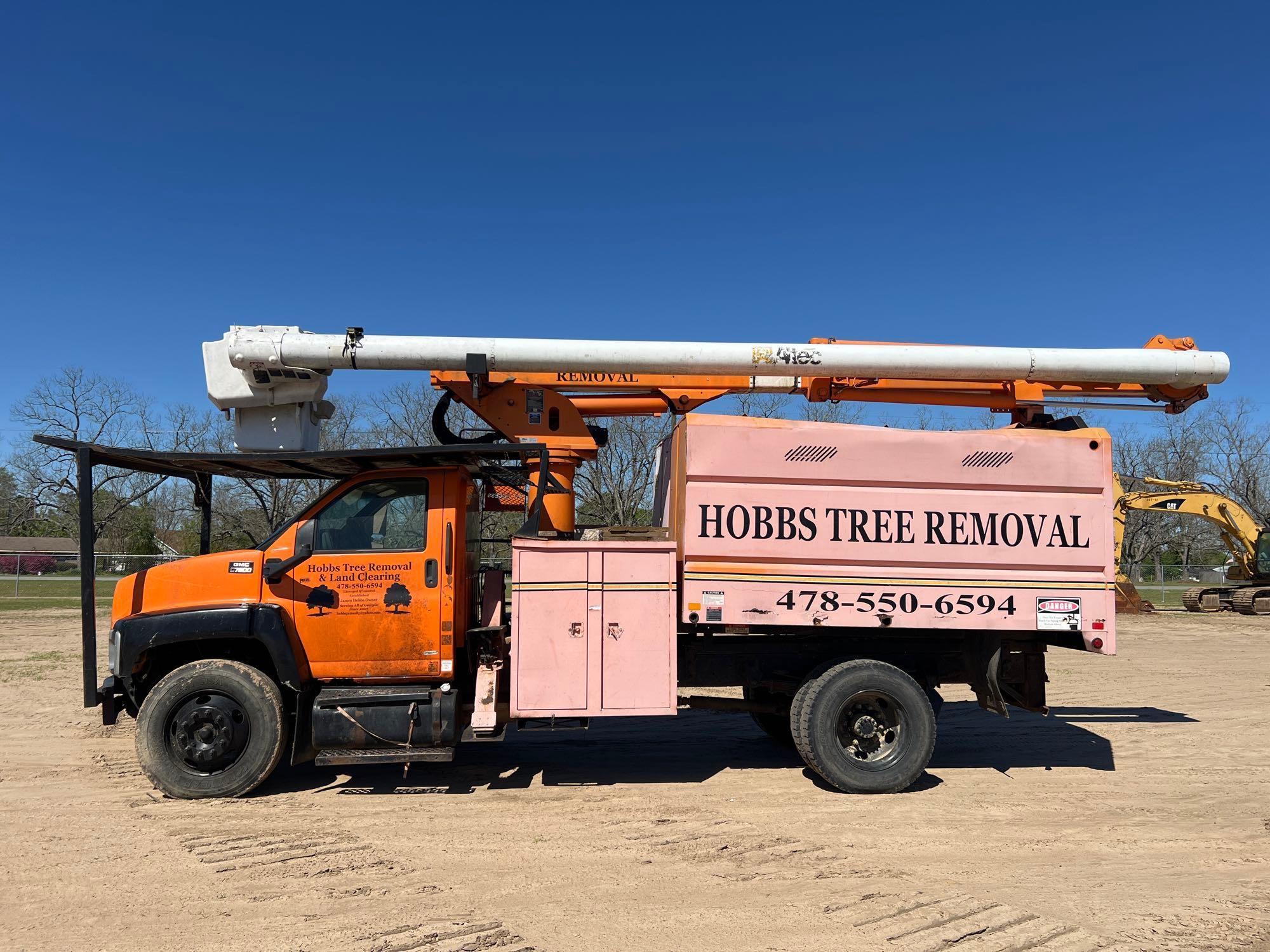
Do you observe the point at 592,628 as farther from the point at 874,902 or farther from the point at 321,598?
the point at 874,902

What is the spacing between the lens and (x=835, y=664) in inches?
256

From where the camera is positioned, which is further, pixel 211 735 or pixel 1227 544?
pixel 1227 544

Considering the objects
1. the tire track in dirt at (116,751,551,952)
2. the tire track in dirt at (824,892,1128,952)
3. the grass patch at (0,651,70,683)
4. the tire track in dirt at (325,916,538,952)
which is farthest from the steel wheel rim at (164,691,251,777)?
the grass patch at (0,651,70,683)

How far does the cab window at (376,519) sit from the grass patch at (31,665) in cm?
771

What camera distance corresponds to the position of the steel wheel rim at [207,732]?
19.4 feet

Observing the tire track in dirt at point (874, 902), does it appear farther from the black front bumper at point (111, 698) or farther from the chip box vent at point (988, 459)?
the black front bumper at point (111, 698)

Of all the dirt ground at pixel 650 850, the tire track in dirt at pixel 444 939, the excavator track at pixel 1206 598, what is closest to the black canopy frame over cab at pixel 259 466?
the dirt ground at pixel 650 850

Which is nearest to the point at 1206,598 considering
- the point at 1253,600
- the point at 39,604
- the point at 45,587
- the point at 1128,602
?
the point at 1253,600

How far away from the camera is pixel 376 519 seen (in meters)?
6.29

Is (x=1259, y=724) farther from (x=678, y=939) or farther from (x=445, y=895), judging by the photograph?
(x=445, y=895)

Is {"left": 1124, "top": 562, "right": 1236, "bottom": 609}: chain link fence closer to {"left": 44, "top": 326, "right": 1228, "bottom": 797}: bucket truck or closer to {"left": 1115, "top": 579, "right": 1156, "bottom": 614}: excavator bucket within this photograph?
{"left": 1115, "top": 579, "right": 1156, "bottom": 614}: excavator bucket

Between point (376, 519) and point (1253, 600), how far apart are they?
1081 inches

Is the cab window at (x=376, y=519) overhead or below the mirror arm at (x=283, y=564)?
overhead

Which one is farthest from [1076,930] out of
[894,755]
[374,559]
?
[374,559]
